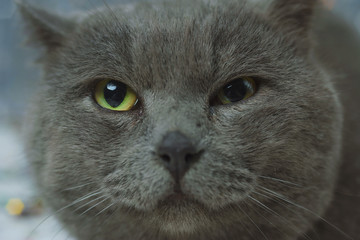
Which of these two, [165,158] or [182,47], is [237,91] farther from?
[165,158]

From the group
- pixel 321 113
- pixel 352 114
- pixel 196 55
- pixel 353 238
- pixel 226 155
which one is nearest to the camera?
pixel 226 155

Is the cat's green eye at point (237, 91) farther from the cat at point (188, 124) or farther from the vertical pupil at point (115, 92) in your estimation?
the vertical pupil at point (115, 92)

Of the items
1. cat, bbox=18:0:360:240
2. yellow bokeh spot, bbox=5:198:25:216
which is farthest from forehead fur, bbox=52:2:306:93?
yellow bokeh spot, bbox=5:198:25:216

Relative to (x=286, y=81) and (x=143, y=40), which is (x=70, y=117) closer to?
(x=143, y=40)

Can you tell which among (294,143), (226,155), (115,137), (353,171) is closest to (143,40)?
(115,137)

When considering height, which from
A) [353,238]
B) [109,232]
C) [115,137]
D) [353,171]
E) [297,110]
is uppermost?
[297,110]

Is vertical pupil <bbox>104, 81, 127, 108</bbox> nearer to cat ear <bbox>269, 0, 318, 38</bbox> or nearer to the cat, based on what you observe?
the cat

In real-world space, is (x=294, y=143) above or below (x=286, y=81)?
below

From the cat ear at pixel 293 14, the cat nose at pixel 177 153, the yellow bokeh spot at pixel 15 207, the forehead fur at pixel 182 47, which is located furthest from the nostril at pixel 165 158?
the yellow bokeh spot at pixel 15 207

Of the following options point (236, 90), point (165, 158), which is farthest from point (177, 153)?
point (236, 90)
